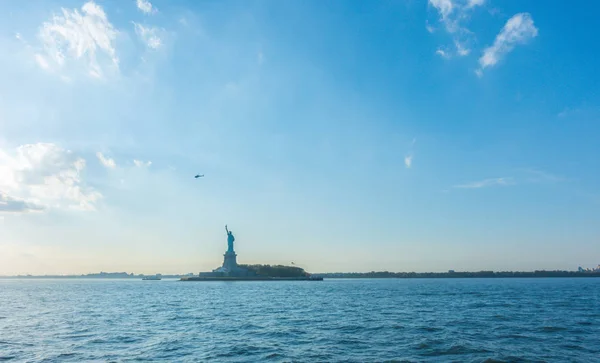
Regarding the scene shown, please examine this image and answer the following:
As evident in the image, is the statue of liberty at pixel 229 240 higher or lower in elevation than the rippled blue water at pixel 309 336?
higher

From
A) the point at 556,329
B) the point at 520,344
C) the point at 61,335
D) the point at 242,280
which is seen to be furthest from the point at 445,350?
the point at 242,280

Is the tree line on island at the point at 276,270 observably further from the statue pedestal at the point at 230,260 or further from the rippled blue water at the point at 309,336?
the rippled blue water at the point at 309,336

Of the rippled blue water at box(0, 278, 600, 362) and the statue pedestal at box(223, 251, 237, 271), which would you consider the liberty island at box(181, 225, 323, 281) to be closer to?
the statue pedestal at box(223, 251, 237, 271)

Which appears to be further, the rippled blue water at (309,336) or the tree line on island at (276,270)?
the tree line on island at (276,270)

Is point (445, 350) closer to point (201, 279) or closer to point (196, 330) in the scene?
point (196, 330)

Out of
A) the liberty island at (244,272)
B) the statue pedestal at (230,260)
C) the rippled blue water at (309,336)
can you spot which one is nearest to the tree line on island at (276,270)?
the liberty island at (244,272)

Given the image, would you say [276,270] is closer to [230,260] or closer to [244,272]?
[244,272]

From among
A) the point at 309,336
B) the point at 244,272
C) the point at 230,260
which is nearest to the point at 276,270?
the point at 244,272
